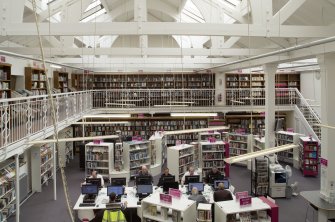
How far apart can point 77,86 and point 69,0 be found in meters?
10.4

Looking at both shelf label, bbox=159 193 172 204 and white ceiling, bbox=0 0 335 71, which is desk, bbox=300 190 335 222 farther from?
white ceiling, bbox=0 0 335 71

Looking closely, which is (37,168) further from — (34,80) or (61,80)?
(61,80)

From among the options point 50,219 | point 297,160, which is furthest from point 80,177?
point 297,160

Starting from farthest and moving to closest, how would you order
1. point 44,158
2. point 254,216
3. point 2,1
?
point 44,158, point 254,216, point 2,1

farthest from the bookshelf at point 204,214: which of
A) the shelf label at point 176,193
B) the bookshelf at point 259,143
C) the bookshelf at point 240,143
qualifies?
the bookshelf at point 240,143

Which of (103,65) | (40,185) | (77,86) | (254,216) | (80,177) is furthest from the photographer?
(77,86)

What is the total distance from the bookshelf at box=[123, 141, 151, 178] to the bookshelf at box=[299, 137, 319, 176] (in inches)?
243

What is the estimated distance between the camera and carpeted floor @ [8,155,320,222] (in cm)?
898

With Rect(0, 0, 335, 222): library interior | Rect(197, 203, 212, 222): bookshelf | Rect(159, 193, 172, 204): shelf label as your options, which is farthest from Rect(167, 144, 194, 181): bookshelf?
Rect(197, 203, 212, 222): bookshelf

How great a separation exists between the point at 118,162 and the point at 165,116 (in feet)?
16.6

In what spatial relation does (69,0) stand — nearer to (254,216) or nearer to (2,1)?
(2,1)

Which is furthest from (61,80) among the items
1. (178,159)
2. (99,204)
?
(99,204)

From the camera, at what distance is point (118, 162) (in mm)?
13164

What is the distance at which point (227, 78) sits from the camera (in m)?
19.4
